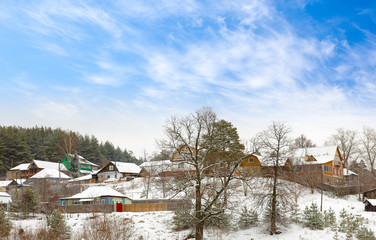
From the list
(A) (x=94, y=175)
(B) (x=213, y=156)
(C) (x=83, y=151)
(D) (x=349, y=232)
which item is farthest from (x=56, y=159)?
(D) (x=349, y=232)

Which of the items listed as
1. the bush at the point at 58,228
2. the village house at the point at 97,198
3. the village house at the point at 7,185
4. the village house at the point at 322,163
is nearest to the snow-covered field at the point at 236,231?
the bush at the point at 58,228

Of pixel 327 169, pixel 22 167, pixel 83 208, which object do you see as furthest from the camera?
pixel 22 167

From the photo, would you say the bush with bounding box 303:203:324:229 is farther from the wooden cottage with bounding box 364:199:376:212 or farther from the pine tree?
the pine tree

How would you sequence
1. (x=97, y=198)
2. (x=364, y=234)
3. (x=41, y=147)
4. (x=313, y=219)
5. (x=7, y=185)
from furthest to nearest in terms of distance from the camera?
(x=41, y=147) → (x=7, y=185) → (x=97, y=198) → (x=313, y=219) → (x=364, y=234)

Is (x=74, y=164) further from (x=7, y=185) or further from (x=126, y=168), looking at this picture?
(x=7, y=185)

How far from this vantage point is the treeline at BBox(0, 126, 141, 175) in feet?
340

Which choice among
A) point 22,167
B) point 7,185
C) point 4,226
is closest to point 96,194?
point 4,226

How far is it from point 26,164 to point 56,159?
13690 millimetres

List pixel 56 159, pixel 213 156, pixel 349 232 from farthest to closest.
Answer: pixel 56 159 < pixel 213 156 < pixel 349 232

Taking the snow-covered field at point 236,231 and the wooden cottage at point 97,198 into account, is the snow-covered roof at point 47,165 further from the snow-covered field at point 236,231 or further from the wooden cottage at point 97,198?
the snow-covered field at point 236,231

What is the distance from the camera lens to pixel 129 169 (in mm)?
92312

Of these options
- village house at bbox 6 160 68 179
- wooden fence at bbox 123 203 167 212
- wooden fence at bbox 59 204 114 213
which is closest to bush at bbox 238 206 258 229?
wooden fence at bbox 123 203 167 212

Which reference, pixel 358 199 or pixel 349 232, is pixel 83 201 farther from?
pixel 358 199

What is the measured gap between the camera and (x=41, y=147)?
368ft
